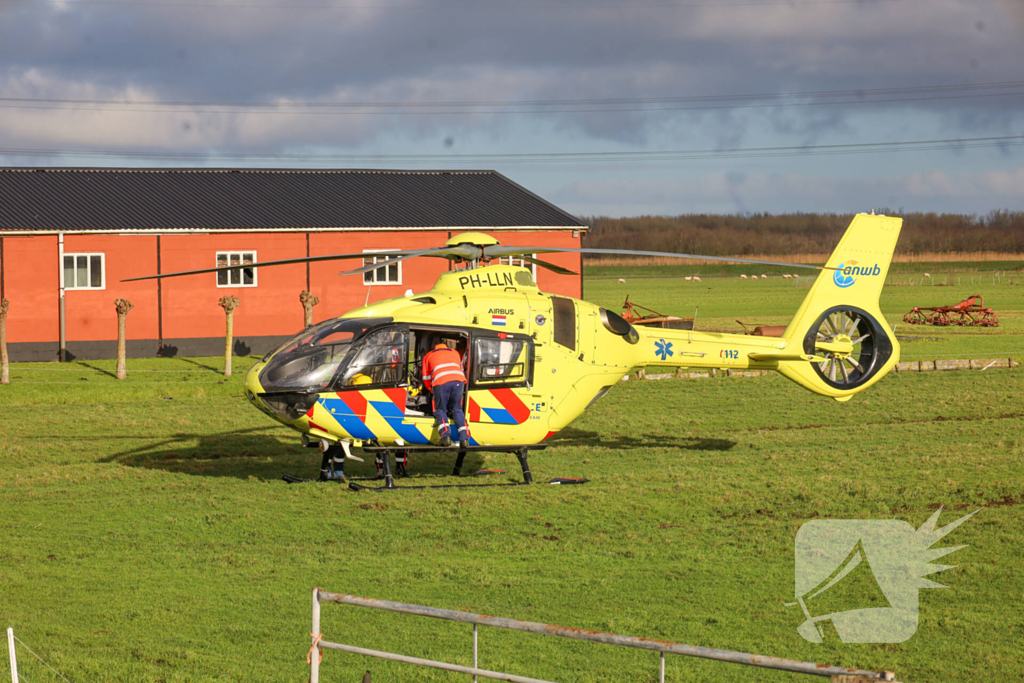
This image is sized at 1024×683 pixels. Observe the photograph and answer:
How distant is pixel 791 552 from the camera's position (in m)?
11.0

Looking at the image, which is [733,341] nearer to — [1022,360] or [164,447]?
[164,447]

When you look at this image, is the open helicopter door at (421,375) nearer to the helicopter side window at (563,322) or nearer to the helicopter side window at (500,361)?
the helicopter side window at (500,361)

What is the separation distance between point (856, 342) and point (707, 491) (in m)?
5.01

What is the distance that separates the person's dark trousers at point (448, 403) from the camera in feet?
46.1

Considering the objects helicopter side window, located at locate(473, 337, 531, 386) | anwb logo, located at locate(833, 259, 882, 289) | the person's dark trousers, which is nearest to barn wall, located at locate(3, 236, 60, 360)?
the person's dark trousers

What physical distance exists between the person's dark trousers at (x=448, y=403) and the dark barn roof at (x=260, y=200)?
23133mm

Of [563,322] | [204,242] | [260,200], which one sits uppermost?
[260,200]

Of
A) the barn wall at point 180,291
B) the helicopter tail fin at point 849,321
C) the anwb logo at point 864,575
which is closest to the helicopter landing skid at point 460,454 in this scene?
the anwb logo at point 864,575

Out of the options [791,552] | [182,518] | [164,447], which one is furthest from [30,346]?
[791,552]

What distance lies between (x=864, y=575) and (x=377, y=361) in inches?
287

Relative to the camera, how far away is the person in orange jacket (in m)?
14.0

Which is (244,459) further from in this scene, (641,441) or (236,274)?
(236,274)

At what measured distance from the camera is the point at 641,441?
1831 cm

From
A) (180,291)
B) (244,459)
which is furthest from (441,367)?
(180,291)
